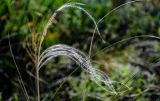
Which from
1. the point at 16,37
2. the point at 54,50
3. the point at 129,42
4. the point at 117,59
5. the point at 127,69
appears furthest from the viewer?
the point at 129,42

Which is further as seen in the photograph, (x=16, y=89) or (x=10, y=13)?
(x=10, y=13)

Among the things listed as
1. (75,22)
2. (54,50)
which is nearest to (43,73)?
A: (75,22)

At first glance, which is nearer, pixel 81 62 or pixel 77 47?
pixel 81 62

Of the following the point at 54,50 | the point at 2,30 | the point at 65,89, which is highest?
the point at 2,30

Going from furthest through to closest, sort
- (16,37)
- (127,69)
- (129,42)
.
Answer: (129,42) < (16,37) < (127,69)

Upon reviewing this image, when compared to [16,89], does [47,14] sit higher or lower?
higher

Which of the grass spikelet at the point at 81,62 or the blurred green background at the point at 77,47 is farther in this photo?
the blurred green background at the point at 77,47

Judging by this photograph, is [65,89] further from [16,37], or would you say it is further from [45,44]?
[16,37]

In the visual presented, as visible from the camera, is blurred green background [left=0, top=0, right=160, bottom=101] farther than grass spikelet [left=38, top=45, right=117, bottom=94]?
Yes
